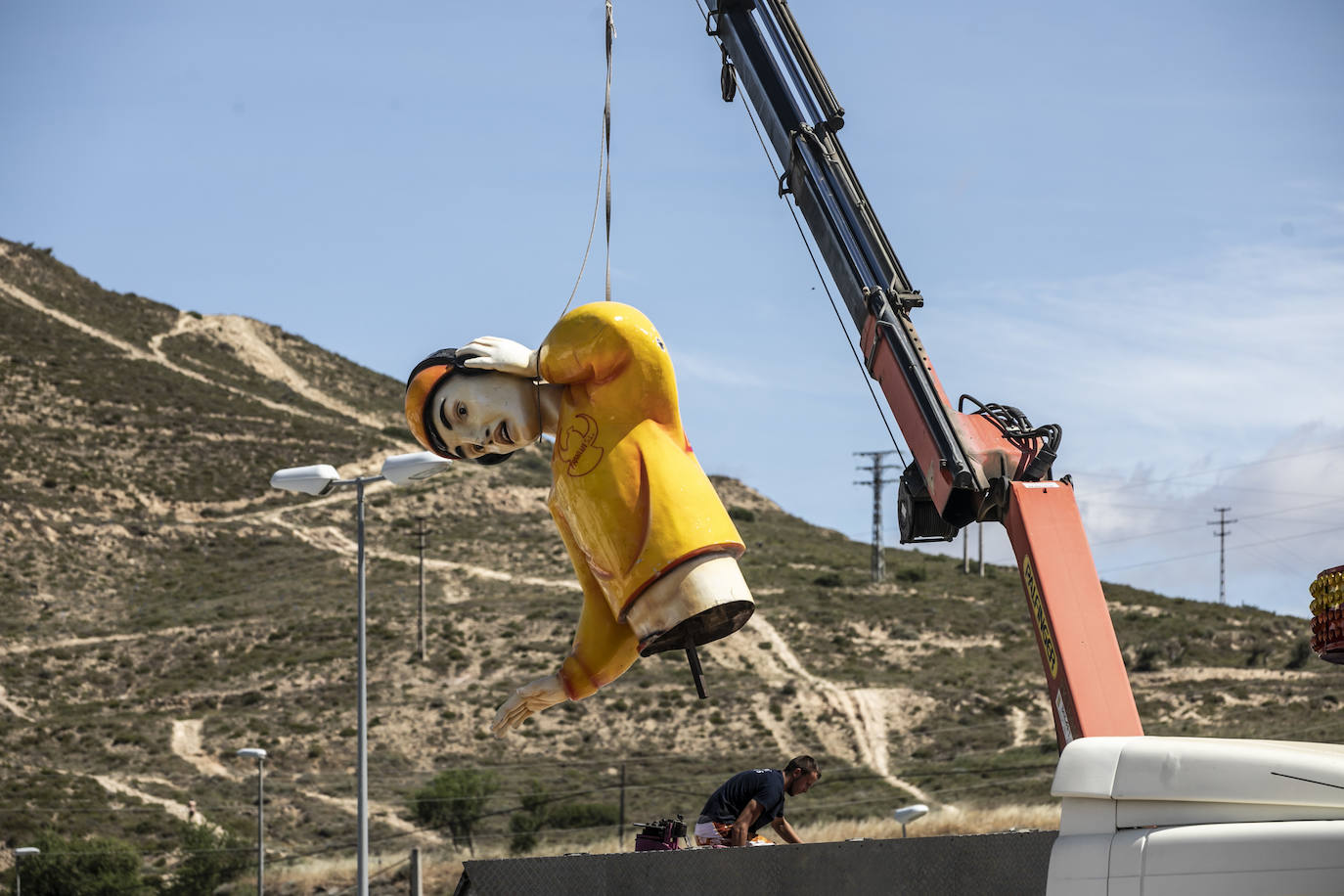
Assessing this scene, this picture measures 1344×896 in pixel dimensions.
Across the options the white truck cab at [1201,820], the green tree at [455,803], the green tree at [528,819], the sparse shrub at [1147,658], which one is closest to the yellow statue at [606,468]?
the white truck cab at [1201,820]

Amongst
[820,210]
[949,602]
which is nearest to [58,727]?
[949,602]

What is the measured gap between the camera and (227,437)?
293 ft

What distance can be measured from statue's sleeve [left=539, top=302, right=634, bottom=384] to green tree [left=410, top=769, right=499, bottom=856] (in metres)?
36.1

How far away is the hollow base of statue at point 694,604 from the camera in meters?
9.43

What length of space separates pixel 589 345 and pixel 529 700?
2.40 meters

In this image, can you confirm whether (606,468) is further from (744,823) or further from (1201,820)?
(1201,820)

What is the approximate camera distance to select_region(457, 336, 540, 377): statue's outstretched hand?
1034 centimetres

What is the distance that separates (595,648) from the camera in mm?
10219

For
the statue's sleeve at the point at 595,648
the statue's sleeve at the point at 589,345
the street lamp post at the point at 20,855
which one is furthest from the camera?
the street lamp post at the point at 20,855

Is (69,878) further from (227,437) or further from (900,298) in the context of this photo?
(227,437)

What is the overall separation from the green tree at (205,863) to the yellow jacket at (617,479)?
29.0 meters

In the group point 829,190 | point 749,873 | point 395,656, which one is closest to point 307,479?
point 829,190

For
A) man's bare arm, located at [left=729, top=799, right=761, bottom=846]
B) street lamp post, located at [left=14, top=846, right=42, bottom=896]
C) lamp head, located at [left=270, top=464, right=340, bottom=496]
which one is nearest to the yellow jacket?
man's bare arm, located at [left=729, top=799, right=761, bottom=846]

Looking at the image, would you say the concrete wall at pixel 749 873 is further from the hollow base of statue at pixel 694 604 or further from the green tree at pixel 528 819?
the green tree at pixel 528 819
